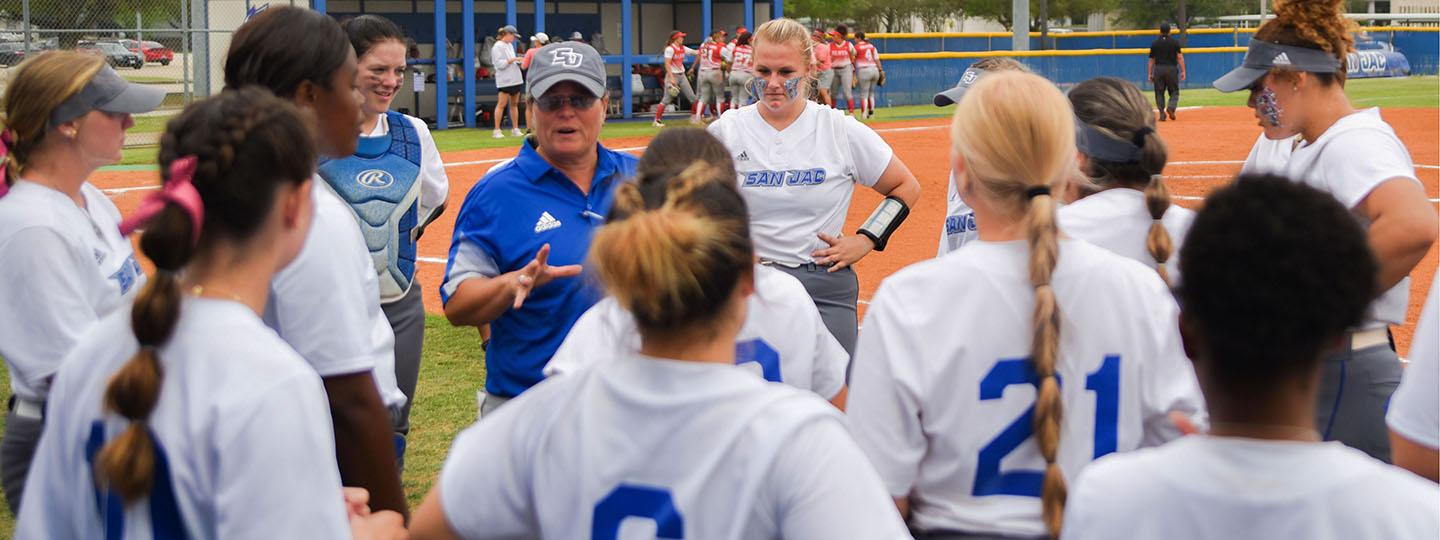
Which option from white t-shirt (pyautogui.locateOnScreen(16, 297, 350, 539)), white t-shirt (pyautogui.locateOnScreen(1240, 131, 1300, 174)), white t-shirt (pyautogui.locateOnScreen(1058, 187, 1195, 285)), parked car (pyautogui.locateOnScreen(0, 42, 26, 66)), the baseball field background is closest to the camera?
white t-shirt (pyautogui.locateOnScreen(16, 297, 350, 539))

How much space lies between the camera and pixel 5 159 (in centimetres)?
417

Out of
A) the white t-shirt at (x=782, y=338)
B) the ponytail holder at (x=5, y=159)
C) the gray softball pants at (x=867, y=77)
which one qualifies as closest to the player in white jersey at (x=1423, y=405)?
the white t-shirt at (x=782, y=338)

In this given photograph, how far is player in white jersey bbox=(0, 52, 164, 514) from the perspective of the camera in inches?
144

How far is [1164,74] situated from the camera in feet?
103

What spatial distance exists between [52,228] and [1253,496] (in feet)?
9.94

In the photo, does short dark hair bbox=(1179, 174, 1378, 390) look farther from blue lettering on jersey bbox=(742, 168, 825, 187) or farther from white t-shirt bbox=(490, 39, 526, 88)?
white t-shirt bbox=(490, 39, 526, 88)

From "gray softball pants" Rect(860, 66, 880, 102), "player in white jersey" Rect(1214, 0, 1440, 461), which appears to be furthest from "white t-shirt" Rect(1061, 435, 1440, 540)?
"gray softball pants" Rect(860, 66, 880, 102)

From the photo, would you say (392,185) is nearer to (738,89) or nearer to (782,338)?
(782,338)

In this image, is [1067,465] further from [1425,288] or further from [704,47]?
[704,47]

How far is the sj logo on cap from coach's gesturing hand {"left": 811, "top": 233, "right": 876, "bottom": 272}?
140 centimetres

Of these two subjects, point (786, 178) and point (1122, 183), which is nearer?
point (1122, 183)

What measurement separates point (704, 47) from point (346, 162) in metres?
25.3

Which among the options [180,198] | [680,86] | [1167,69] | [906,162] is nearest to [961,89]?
[180,198]

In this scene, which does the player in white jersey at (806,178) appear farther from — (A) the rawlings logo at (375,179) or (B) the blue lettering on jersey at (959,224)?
(A) the rawlings logo at (375,179)
